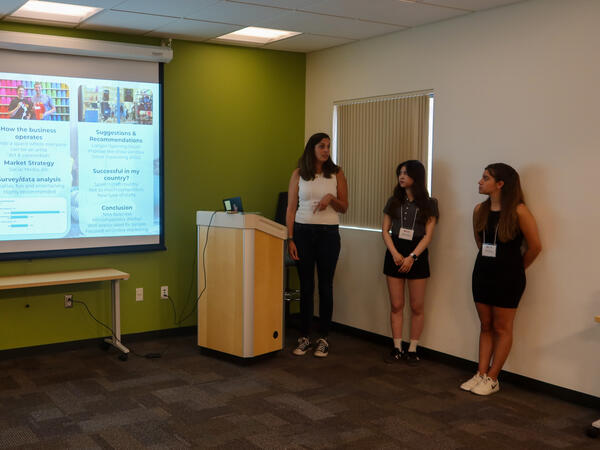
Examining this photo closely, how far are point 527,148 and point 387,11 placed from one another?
4.44ft

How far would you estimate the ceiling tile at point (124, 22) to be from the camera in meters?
4.67

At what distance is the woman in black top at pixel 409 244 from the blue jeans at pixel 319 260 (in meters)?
0.42

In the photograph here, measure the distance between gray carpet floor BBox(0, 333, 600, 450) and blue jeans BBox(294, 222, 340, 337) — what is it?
37 centimetres

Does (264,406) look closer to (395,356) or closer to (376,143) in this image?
(395,356)

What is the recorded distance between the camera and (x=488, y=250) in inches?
166

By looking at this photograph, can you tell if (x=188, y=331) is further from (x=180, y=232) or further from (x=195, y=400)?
(x=195, y=400)

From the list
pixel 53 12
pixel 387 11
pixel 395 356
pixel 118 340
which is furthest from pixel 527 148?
pixel 53 12

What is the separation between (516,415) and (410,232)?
1520 mm

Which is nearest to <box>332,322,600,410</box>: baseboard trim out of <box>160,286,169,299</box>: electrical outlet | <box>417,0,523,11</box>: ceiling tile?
<box>160,286,169,299</box>: electrical outlet

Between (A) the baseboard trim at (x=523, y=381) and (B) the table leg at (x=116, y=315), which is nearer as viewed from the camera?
(A) the baseboard trim at (x=523, y=381)

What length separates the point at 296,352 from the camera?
513cm

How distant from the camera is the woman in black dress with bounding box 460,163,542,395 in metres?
4.12

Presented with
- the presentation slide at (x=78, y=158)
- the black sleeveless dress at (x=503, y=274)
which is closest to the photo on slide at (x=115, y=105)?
the presentation slide at (x=78, y=158)

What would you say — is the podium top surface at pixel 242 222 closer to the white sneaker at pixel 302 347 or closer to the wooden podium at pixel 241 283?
the wooden podium at pixel 241 283
